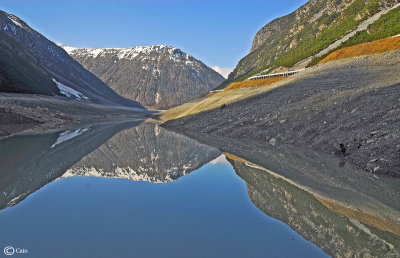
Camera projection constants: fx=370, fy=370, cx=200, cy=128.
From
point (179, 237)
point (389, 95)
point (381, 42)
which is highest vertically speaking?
point (381, 42)

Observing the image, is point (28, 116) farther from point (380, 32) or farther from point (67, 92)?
point (67, 92)

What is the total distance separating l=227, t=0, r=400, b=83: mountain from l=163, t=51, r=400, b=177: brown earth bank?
1773 centimetres

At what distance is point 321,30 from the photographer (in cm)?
10269

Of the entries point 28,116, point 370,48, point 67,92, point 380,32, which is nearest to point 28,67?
point 67,92

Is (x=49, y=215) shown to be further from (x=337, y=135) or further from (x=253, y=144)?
(x=253, y=144)

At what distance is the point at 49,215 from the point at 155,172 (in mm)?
10137

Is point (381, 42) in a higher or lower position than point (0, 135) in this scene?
higher

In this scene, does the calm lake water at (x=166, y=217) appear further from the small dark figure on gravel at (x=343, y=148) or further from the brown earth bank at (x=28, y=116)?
the brown earth bank at (x=28, y=116)

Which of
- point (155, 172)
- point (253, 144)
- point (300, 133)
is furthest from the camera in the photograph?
point (253, 144)

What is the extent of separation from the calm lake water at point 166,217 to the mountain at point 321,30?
4817 centimetres

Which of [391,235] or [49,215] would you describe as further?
[49,215]

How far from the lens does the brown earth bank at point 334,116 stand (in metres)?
19.7

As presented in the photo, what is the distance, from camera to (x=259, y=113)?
42125 millimetres

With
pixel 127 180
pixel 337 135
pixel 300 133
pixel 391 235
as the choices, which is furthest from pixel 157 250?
pixel 300 133
